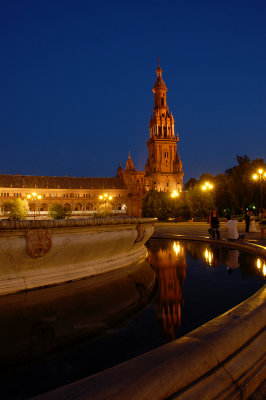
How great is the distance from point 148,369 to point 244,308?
173 centimetres

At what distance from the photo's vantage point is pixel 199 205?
39.8 metres

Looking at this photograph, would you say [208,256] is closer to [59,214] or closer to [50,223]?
[50,223]

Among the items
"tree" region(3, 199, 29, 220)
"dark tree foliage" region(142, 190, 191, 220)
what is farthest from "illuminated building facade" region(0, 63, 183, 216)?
"tree" region(3, 199, 29, 220)

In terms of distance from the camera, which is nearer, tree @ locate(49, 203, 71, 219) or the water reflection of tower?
the water reflection of tower

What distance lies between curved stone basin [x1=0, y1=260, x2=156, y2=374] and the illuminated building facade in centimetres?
8427

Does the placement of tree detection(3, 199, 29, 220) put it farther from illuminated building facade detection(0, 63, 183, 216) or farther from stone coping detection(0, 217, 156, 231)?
illuminated building facade detection(0, 63, 183, 216)

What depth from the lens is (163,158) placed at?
9731 cm

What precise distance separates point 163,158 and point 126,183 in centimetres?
1997

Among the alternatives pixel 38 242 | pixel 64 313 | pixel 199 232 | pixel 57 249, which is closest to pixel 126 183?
pixel 199 232

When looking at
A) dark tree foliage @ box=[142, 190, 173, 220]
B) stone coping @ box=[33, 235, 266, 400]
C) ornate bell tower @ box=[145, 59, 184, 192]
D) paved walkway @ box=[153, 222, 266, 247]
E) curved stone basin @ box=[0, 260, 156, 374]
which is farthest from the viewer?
ornate bell tower @ box=[145, 59, 184, 192]

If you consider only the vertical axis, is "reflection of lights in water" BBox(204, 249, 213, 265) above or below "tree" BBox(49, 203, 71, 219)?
below

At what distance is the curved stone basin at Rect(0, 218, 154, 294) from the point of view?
4746mm

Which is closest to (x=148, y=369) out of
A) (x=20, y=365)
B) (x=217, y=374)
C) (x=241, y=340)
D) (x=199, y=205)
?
(x=217, y=374)

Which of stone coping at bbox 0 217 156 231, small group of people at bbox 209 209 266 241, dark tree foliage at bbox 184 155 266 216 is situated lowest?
small group of people at bbox 209 209 266 241
